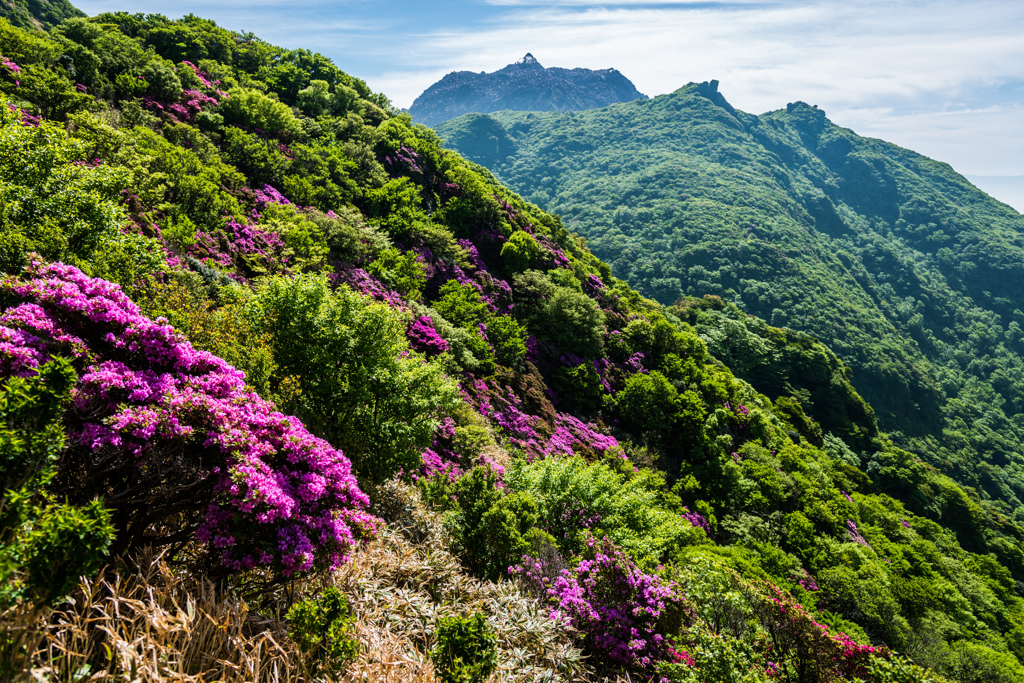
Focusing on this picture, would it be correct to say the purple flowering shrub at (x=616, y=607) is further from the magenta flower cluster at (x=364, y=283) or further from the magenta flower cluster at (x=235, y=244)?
the magenta flower cluster at (x=235, y=244)

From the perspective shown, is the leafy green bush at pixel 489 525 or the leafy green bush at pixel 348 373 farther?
the leafy green bush at pixel 348 373

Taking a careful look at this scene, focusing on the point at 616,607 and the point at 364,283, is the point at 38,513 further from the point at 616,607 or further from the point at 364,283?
the point at 364,283

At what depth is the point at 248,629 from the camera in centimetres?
600

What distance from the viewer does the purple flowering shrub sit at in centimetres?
955

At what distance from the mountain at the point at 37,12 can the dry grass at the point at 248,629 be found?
84.6 m

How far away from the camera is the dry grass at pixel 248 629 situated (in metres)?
4.50

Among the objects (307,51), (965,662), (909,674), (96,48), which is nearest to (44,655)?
(909,674)

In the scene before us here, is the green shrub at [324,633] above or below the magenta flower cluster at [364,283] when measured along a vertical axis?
below

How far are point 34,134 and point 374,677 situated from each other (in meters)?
21.2

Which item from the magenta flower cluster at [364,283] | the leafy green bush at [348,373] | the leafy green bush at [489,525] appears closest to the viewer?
the leafy green bush at [489,525]

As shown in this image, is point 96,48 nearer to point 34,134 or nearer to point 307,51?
point 34,134

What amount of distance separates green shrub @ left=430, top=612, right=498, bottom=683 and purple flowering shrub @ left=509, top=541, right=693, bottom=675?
3.61m

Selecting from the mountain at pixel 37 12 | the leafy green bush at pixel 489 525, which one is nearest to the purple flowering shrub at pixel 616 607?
the leafy green bush at pixel 489 525

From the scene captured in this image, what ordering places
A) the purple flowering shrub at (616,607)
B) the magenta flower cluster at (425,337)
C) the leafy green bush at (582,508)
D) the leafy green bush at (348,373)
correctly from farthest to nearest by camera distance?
the magenta flower cluster at (425,337), the leafy green bush at (582,508), the leafy green bush at (348,373), the purple flowering shrub at (616,607)
